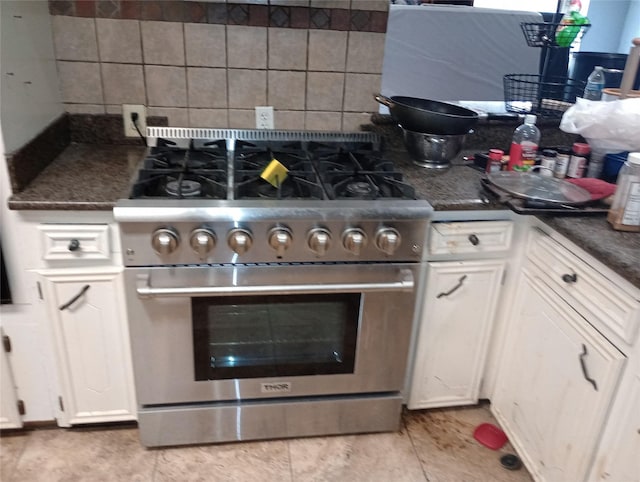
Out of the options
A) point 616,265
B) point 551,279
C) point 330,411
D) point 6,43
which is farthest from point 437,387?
point 6,43

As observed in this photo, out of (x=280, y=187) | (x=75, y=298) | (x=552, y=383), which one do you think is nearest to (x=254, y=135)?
(x=280, y=187)

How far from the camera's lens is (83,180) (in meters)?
1.57

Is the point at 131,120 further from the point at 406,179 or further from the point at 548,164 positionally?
the point at 548,164

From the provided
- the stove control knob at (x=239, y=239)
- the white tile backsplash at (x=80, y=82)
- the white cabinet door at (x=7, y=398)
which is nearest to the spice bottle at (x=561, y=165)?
the stove control knob at (x=239, y=239)

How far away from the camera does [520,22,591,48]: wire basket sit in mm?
1959

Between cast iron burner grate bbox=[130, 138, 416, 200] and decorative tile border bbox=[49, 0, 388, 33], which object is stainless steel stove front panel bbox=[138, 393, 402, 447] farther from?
decorative tile border bbox=[49, 0, 388, 33]

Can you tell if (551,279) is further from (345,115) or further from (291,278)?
(345,115)

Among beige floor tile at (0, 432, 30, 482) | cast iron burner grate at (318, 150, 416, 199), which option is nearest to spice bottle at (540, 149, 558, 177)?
cast iron burner grate at (318, 150, 416, 199)

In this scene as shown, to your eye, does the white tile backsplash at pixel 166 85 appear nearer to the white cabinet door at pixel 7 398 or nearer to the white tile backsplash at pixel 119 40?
the white tile backsplash at pixel 119 40

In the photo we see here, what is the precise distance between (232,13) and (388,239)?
1026 mm

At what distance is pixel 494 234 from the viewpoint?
1.65m

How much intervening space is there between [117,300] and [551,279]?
4.28 feet

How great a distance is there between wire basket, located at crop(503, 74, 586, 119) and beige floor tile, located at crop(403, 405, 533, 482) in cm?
124

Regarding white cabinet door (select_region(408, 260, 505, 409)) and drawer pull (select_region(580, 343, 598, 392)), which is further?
white cabinet door (select_region(408, 260, 505, 409))
